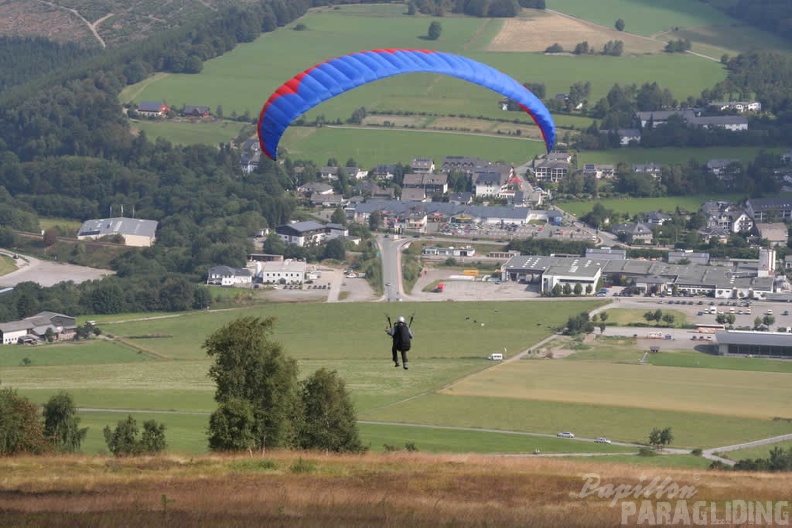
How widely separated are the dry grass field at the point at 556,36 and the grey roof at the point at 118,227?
44089 mm

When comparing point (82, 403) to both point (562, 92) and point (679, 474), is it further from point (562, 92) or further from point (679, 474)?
point (562, 92)

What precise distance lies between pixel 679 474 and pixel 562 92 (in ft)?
315

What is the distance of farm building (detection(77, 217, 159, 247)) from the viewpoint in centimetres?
9188

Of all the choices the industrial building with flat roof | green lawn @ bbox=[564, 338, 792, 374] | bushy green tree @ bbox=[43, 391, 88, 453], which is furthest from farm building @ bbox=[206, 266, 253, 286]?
bushy green tree @ bbox=[43, 391, 88, 453]

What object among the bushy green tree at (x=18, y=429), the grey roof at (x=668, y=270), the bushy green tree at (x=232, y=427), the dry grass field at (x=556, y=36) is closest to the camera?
the bushy green tree at (x=18, y=429)

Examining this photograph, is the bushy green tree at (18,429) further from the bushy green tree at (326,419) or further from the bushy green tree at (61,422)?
the bushy green tree at (326,419)

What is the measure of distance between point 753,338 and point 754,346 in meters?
0.61

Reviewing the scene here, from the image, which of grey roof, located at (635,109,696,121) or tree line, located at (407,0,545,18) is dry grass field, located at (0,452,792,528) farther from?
tree line, located at (407,0,545,18)

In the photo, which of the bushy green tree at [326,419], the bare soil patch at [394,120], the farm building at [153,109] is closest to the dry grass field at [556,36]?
the bare soil patch at [394,120]

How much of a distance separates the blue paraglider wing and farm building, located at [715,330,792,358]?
35008mm

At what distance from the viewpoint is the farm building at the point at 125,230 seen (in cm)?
9188

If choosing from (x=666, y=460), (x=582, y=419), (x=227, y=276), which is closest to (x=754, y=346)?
(x=582, y=419)

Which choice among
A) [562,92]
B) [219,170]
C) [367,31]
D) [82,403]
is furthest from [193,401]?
[367,31]

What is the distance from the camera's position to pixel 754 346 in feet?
208
